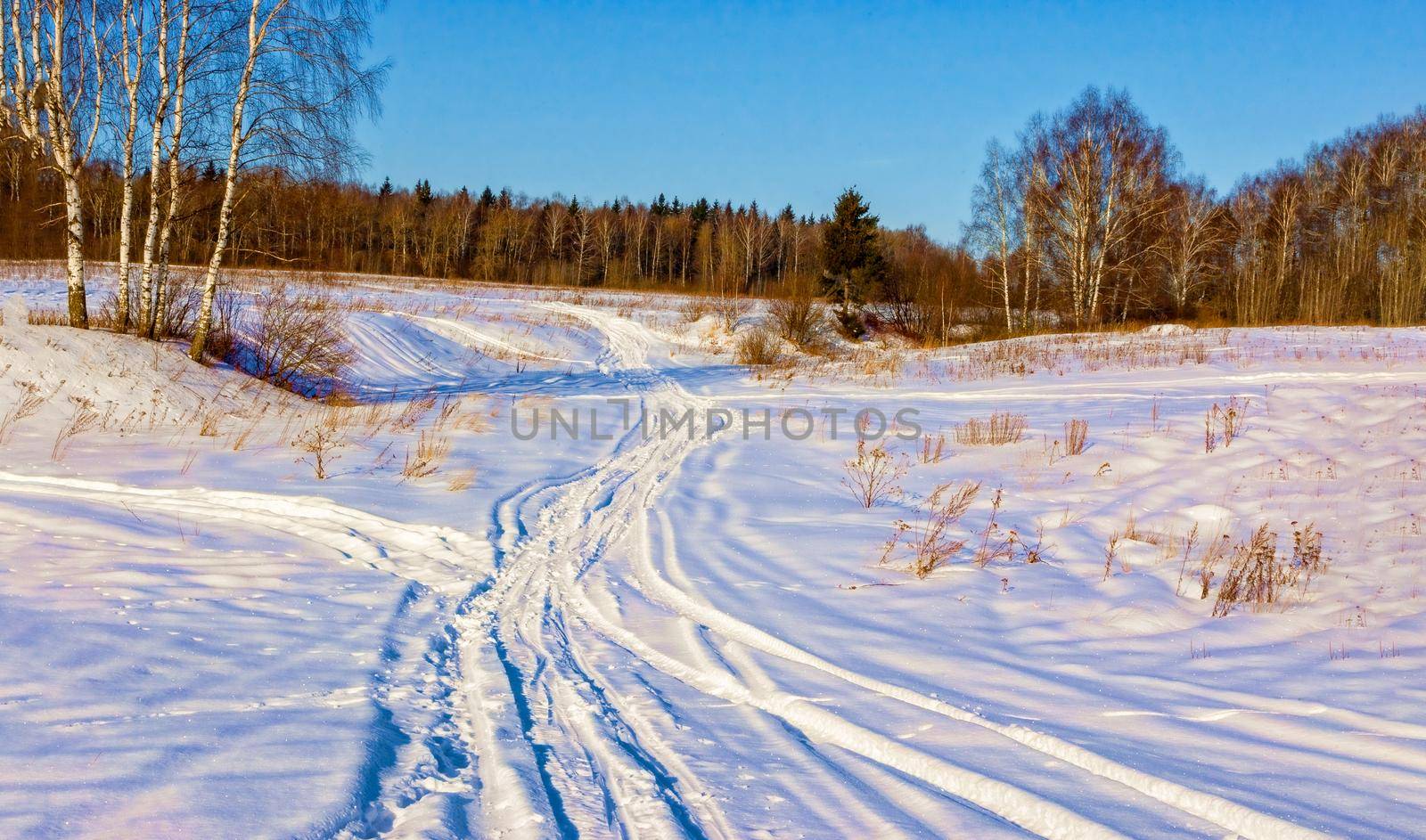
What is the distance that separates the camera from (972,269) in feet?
→ 120

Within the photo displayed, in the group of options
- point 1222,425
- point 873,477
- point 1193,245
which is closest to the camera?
point 873,477

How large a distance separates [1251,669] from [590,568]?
412cm

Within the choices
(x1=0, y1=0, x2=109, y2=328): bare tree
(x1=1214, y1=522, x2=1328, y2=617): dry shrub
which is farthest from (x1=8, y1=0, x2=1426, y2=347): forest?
(x1=1214, y1=522, x2=1328, y2=617): dry shrub

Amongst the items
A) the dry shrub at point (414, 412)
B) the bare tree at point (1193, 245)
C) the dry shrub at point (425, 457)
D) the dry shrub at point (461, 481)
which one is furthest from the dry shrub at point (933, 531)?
the bare tree at point (1193, 245)

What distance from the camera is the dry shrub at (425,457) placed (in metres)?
8.20

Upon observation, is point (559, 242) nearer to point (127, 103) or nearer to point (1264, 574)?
point (127, 103)

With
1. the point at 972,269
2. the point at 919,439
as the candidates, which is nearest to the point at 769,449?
the point at 919,439

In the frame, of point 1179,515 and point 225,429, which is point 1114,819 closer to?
point 1179,515

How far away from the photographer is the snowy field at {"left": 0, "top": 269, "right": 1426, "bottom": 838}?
269 cm

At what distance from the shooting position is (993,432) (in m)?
10.3

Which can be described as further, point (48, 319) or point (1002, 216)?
point (1002, 216)

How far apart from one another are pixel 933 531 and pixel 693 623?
2.86m

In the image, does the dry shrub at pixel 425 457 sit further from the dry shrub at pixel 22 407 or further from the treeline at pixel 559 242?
the treeline at pixel 559 242

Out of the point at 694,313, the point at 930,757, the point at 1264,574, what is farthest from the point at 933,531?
the point at 694,313
